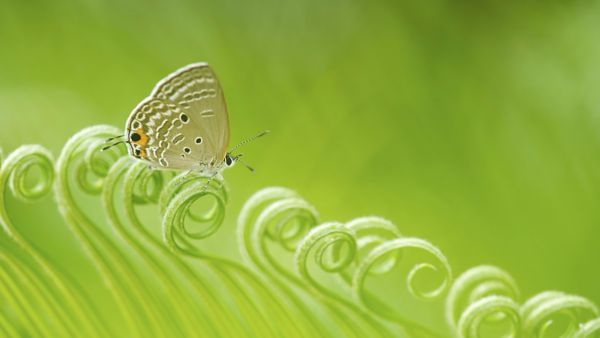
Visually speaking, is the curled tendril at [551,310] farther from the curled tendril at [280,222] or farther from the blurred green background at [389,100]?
the blurred green background at [389,100]

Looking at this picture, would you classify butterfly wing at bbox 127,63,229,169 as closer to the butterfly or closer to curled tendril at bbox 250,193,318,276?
the butterfly

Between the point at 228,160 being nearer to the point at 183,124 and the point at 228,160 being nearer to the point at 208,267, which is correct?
the point at 183,124

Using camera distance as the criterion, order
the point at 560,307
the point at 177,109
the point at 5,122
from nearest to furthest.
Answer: the point at 560,307 → the point at 177,109 → the point at 5,122

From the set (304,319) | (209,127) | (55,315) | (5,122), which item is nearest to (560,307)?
(304,319)

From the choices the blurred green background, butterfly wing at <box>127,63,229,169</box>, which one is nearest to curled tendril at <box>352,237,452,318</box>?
butterfly wing at <box>127,63,229,169</box>

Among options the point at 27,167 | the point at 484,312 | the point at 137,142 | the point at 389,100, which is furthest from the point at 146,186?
the point at 389,100

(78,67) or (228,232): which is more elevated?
(78,67)

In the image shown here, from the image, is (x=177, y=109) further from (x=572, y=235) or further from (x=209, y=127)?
(x=572, y=235)

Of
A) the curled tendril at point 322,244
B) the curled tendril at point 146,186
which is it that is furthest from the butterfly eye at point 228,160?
the curled tendril at point 322,244
